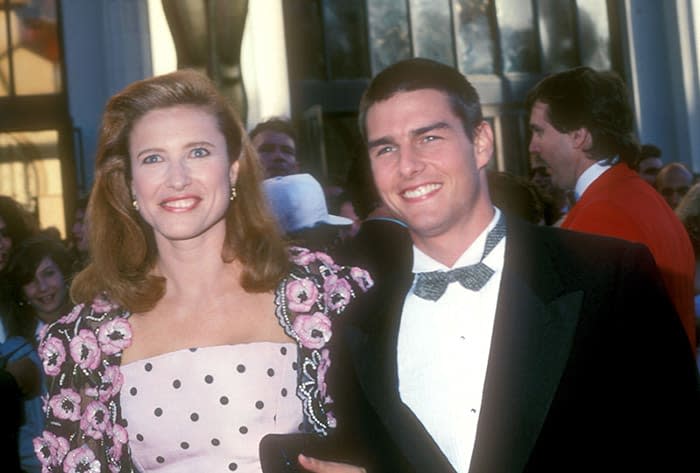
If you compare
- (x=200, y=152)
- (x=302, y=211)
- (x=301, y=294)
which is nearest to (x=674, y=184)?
(x=302, y=211)

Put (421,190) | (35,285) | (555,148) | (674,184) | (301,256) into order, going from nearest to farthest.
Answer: (421,190) → (301,256) → (555,148) → (35,285) → (674,184)

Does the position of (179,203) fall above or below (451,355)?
above

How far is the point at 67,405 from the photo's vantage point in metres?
2.86

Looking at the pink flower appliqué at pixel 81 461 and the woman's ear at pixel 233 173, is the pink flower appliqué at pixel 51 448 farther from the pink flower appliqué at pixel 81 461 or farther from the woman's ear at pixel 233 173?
the woman's ear at pixel 233 173

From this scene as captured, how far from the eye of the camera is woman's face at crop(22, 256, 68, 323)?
5.02 m

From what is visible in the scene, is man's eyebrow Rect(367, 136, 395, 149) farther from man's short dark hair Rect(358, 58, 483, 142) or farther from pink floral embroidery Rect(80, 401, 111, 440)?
pink floral embroidery Rect(80, 401, 111, 440)

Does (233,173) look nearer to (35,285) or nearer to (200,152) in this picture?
(200,152)

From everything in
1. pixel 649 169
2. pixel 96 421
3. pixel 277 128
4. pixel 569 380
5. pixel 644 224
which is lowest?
pixel 96 421

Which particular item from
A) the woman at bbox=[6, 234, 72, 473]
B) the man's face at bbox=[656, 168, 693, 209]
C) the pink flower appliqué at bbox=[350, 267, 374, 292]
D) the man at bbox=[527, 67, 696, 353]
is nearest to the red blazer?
the man at bbox=[527, 67, 696, 353]

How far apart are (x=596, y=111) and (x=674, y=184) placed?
457 centimetres

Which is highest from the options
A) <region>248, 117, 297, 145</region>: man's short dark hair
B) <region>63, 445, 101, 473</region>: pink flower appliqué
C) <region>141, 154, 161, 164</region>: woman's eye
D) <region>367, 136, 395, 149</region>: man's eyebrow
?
<region>248, 117, 297, 145</region>: man's short dark hair

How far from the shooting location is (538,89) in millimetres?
3779

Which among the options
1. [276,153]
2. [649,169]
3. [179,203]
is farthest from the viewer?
[649,169]

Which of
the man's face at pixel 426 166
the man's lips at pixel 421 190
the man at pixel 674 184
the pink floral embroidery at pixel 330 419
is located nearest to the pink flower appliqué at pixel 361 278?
the pink floral embroidery at pixel 330 419
